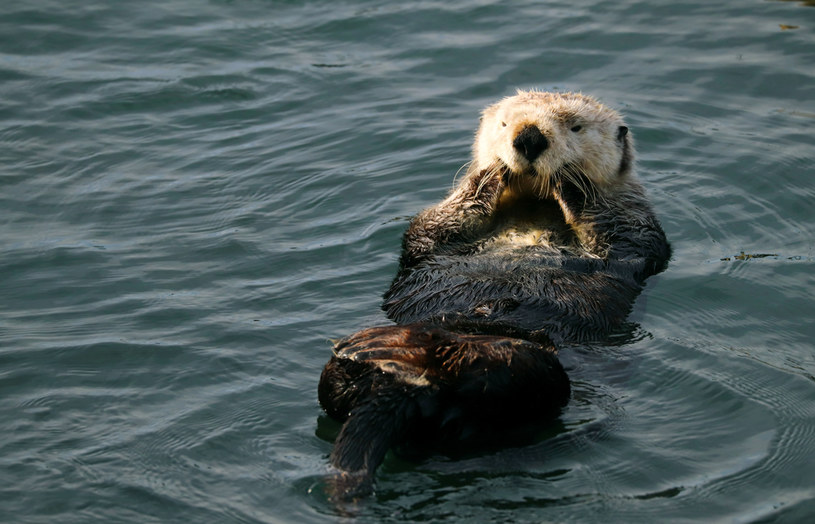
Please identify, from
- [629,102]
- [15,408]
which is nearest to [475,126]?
[629,102]

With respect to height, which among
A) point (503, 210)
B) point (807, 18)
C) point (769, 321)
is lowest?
point (769, 321)

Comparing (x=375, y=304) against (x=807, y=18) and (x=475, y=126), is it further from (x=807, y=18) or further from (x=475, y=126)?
(x=807, y=18)

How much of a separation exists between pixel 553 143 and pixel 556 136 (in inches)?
2.4

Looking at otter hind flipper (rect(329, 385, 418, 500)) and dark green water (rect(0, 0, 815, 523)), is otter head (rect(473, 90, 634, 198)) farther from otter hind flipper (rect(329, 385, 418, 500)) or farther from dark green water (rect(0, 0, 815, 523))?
otter hind flipper (rect(329, 385, 418, 500))

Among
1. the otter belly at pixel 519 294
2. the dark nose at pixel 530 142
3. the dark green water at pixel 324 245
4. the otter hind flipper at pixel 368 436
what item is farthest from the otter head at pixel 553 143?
the otter hind flipper at pixel 368 436

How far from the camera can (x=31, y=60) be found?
849cm

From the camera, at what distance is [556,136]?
489 centimetres

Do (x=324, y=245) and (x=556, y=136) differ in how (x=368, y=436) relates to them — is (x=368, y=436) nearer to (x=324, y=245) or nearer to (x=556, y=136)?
(x=556, y=136)

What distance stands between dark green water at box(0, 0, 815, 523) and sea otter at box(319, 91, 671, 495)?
0.55 ft

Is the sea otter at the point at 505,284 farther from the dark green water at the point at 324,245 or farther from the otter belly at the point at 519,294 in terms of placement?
the dark green water at the point at 324,245

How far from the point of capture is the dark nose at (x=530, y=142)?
477 cm

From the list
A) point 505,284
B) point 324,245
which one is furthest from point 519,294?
point 324,245

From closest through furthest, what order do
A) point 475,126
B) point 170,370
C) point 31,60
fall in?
point 170,370
point 475,126
point 31,60

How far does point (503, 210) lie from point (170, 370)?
2004 millimetres
